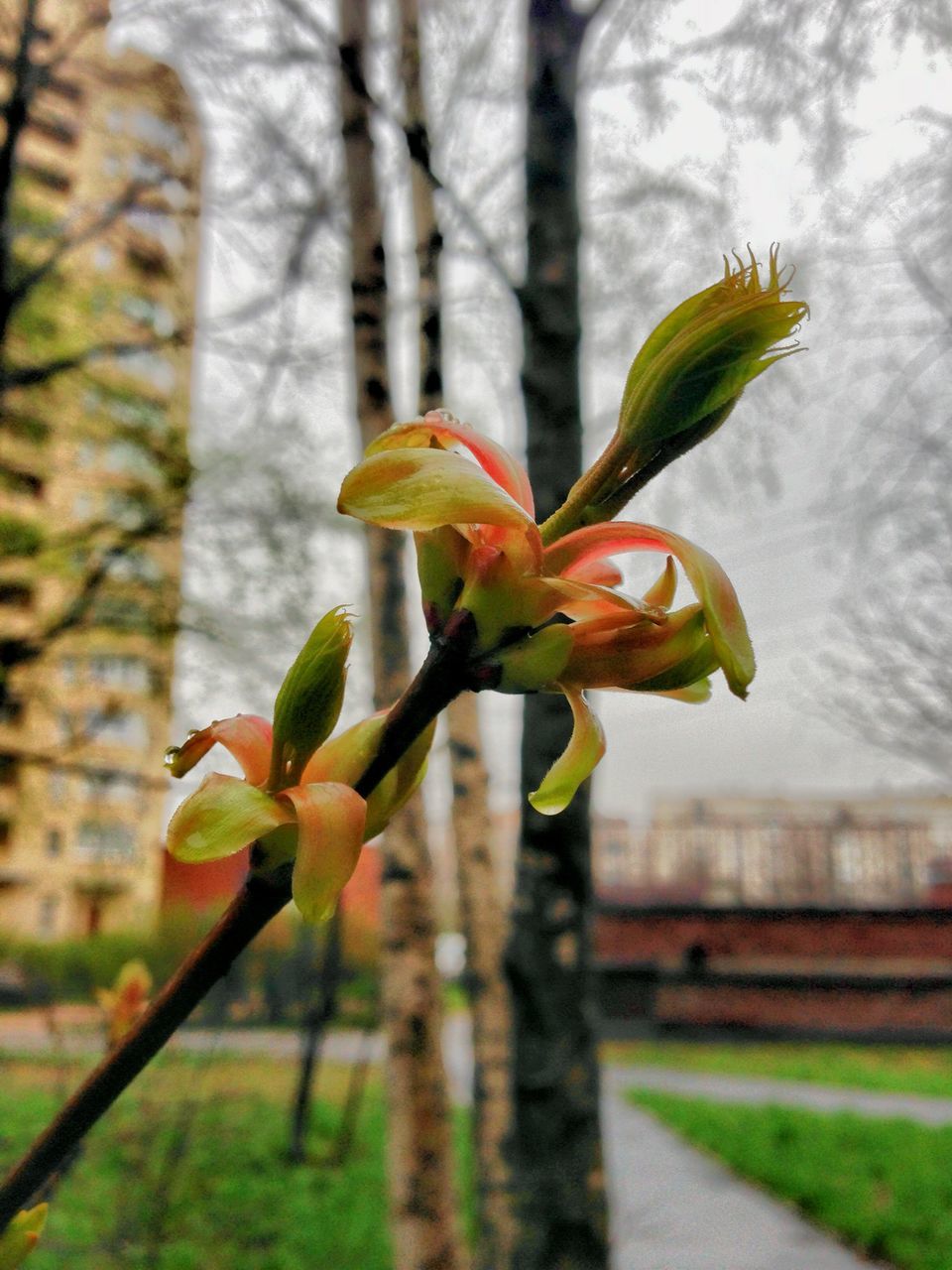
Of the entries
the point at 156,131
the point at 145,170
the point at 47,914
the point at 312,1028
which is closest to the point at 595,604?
the point at 145,170

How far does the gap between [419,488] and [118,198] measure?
3905 mm

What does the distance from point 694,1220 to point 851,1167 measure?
81 cm

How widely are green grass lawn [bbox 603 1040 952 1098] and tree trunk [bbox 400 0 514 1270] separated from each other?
189 inches

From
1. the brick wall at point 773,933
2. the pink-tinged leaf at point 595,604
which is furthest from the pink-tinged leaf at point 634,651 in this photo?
the brick wall at point 773,933

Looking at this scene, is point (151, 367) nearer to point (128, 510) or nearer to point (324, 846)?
point (128, 510)

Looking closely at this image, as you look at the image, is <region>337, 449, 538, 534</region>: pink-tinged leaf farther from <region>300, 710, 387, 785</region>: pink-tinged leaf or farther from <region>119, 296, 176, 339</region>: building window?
<region>119, 296, 176, 339</region>: building window

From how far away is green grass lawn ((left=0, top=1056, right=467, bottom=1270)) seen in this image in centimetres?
249

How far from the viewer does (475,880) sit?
2244mm


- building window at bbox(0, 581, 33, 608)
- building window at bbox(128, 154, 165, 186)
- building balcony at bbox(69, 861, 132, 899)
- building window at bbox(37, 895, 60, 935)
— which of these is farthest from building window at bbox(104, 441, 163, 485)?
building window at bbox(37, 895, 60, 935)

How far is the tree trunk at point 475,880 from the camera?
1746 mm

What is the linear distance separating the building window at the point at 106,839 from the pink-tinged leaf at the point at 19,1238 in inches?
168

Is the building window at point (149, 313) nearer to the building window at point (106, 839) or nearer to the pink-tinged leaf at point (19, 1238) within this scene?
the building window at point (106, 839)

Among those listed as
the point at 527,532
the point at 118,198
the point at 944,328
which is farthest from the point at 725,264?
the point at 944,328

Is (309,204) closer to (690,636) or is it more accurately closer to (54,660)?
(54,660)
